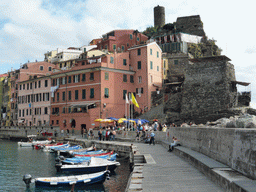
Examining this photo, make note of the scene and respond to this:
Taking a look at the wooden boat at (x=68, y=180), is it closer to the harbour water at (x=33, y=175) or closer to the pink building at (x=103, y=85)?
the harbour water at (x=33, y=175)

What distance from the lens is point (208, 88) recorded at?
1966 inches

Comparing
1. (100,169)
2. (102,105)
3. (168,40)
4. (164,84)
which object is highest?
(168,40)

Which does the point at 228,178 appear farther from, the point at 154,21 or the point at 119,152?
the point at 154,21

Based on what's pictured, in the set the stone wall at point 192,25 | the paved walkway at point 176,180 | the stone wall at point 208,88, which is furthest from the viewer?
the stone wall at point 192,25

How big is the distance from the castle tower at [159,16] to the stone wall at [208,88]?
50133 mm

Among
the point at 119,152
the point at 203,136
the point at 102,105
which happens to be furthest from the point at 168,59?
the point at 203,136

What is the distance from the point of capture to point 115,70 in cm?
5484

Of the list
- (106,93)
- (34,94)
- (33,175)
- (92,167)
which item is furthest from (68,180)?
(34,94)

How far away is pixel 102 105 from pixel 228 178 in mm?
43988

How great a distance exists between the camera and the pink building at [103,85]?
172ft

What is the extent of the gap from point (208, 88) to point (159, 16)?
182 feet

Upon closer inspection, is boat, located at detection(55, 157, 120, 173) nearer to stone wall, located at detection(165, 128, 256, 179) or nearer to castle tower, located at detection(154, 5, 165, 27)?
stone wall, located at detection(165, 128, 256, 179)

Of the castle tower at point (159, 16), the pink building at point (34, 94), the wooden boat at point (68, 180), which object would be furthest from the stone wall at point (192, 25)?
the wooden boat at point (68, 180)

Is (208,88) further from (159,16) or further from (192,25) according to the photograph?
(159,16)
